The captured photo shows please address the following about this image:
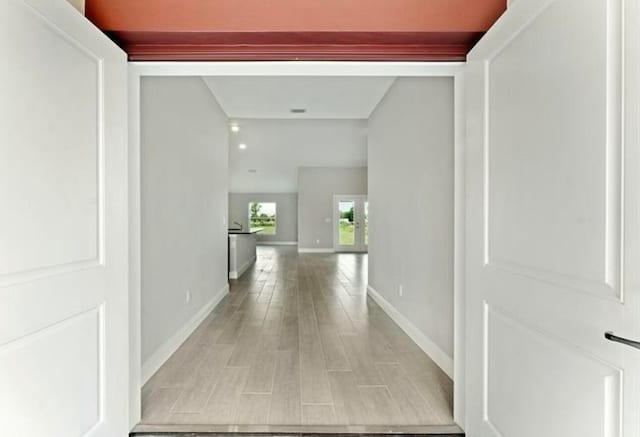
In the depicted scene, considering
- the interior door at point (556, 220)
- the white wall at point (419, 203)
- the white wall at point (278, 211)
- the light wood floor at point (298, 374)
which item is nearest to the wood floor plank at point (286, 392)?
the light wood floor at point (298, 374)

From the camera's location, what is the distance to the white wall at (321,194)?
39.6 feet

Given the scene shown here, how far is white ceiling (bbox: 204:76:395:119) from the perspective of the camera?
408 cm

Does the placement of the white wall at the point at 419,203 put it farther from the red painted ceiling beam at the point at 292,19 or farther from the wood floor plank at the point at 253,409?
the wood floor plank at the point at 253,409

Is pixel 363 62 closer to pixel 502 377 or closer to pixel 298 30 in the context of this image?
pixel 298 30

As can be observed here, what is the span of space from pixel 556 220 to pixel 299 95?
12.1 feet

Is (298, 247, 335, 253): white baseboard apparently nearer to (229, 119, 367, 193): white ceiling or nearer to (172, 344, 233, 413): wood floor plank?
(229, 119, 367, 193): white ceiling

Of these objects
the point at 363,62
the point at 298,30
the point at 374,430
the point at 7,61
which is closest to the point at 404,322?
the point at 374,430

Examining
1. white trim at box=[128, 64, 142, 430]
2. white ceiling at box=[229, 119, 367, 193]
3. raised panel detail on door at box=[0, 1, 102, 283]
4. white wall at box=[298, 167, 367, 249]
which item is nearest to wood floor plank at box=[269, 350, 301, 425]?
white trim at box=[128, 64, 142, 430]

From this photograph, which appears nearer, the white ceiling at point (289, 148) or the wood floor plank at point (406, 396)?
the wood floor plank at point (406, 396)

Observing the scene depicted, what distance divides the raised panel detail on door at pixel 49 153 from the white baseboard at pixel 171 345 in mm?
1277

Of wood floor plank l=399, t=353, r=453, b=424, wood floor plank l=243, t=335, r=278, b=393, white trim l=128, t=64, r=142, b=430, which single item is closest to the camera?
white trim l=128, t=64, r=142, b=430

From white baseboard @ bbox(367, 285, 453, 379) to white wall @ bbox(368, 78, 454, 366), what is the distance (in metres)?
0.03

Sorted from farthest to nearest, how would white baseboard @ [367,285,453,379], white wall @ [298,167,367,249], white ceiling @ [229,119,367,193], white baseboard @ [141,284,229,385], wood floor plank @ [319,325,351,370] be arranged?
Answer: white wall @ [298,167,367,249] < white ceiling @ [229,119,367,193] < wood floor plank @ [319,325,351,370] < white baseboard @ [367,285,453,379] < white baseboard @ [141,284,229,385]

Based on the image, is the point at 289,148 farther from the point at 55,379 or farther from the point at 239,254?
the point at 55,379
